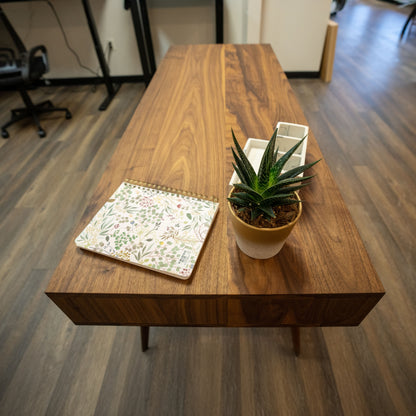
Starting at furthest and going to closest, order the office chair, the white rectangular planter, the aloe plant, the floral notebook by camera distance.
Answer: the office chair, the white rectangular planter, the floral notebook, the aloe plant

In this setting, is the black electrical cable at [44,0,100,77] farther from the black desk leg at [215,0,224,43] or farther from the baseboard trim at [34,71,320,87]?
the black desk leg at [215,0,224,43]

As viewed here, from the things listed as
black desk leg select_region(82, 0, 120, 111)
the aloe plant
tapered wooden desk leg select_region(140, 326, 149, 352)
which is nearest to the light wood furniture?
the aloe plant

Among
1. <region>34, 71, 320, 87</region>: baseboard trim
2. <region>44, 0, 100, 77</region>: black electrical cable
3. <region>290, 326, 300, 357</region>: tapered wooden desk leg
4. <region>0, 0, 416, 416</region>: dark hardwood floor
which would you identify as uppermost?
<region>44, 0, 100, 77</region>: black electrical cable

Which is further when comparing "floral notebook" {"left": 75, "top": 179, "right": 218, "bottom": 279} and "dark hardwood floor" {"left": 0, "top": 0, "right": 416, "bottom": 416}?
"dark hardwood floor" {"left": 0, "top": 0, "right": 416, "bottom": 416}

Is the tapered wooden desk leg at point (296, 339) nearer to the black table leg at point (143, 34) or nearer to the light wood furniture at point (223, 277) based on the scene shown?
the light wood furniture at point (223, 277)

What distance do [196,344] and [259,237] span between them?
75 centimetres

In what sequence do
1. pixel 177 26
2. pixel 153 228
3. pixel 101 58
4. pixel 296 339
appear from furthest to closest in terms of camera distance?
pixel 177 26
pixel 101 58
pixel 296 339
pixel 153 228

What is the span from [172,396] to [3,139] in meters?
2.47

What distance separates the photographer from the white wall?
2531mm

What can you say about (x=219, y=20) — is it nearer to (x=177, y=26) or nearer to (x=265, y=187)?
(x=177, y=26)

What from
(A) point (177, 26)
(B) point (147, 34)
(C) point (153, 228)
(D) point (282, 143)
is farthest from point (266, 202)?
(A) point (177, 26)

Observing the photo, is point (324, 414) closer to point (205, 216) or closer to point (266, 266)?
point (266, 266)

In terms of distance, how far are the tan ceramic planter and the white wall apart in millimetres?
2716

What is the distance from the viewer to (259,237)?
1.73ft
